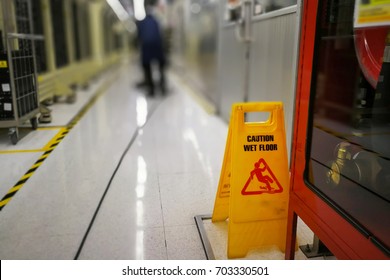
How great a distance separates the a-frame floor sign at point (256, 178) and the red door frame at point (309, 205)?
0.09m

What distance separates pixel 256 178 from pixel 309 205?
31cm

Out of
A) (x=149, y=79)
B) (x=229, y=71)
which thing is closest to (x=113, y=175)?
(x=229, y=71)

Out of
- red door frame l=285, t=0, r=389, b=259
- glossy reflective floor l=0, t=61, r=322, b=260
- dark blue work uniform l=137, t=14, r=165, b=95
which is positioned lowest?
glossy reflective floor l=0, t=61, r=322, b=260

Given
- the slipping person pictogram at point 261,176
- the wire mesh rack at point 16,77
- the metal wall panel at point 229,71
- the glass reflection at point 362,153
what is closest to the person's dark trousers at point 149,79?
the metal wall panel at point 229,71

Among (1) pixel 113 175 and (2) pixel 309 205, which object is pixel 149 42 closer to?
(1) pixel 113 175

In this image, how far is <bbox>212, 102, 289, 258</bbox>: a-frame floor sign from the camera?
5.86 ft

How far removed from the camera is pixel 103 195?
8.25 feet

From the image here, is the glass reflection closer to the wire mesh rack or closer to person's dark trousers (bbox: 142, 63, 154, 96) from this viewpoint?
the wire mesh rack

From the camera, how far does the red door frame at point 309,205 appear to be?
135cm

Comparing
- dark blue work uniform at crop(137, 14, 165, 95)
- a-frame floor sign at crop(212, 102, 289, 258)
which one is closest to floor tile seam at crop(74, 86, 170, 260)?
a-frame floor sign at crop(212, 102, 289, 258)

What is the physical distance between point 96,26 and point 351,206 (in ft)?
36.0

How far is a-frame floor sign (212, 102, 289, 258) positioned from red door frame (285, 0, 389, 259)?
0.28ft

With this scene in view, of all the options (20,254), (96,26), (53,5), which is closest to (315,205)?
(20,254)

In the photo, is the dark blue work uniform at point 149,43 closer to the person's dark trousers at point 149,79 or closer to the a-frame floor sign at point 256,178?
the person's dark trousers at point 149,79
